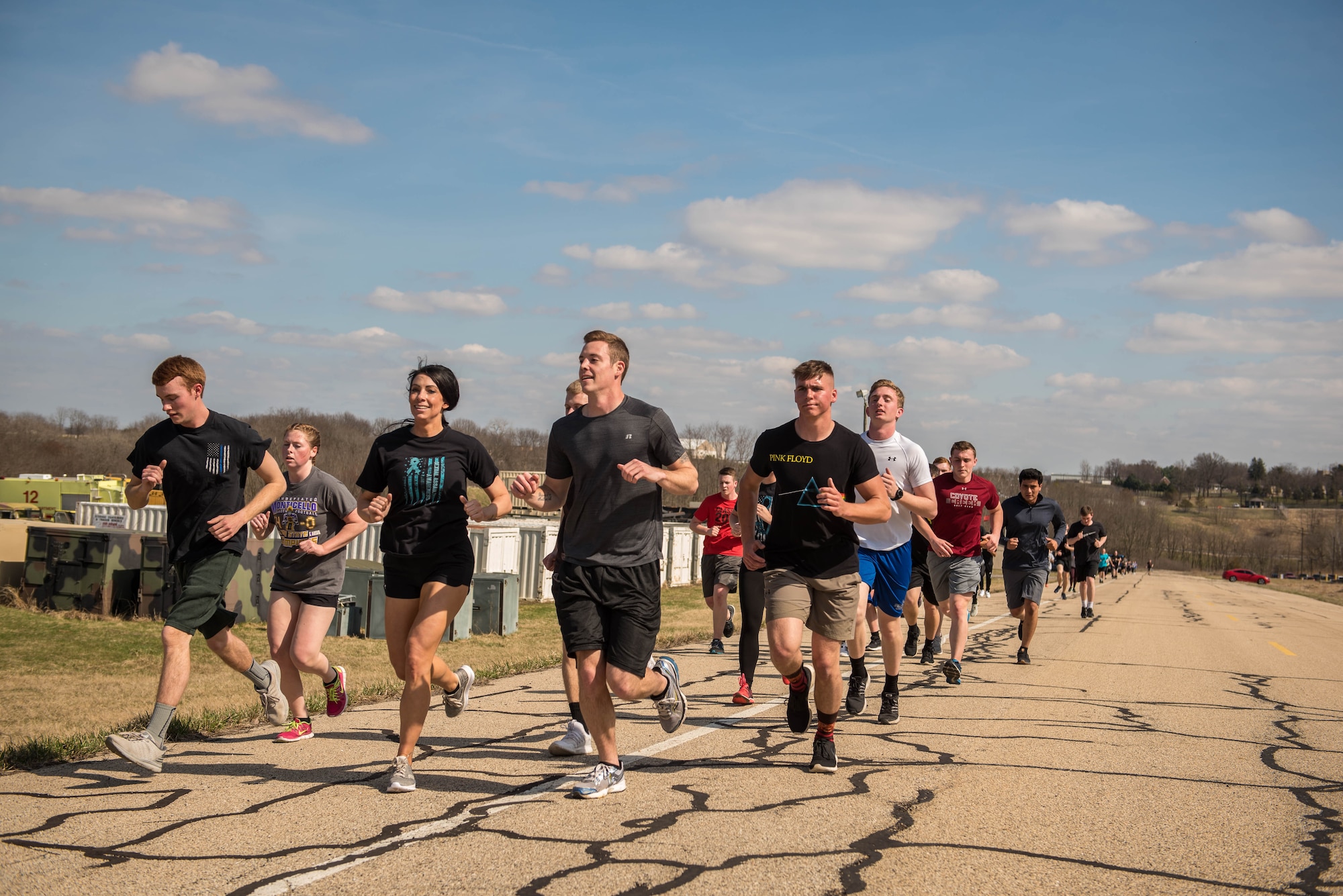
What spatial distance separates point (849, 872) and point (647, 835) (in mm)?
898

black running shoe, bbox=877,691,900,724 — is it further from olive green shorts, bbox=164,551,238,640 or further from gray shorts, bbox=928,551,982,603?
olive green shorts, bbox=164,551,238,640

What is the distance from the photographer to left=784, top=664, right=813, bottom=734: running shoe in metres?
6.18

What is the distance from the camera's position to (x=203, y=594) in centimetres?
573

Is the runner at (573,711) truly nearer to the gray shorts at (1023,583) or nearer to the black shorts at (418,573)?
the black shorts at (418,573)

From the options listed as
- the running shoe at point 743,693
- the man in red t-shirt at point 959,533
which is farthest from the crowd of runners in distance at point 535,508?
the man in red t-shirt at point 959,533

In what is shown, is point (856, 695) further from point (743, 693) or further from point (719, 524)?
point (719, 524)

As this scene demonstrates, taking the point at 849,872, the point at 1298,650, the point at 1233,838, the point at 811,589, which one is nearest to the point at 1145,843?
the point at 1233,838

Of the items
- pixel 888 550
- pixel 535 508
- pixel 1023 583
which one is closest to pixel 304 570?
pixel 535 508

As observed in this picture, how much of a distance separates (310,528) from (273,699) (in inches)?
42.5

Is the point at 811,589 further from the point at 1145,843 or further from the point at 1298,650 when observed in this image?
the point at 1298,650

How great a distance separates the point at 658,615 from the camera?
5383 mm

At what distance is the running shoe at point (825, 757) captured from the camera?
5723 millimetres

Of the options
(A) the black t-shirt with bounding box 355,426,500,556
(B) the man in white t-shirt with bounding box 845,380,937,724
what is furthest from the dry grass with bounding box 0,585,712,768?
(B) the man in white t-shirt with bounding box 845,380,937,724

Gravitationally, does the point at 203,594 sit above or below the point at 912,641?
above
